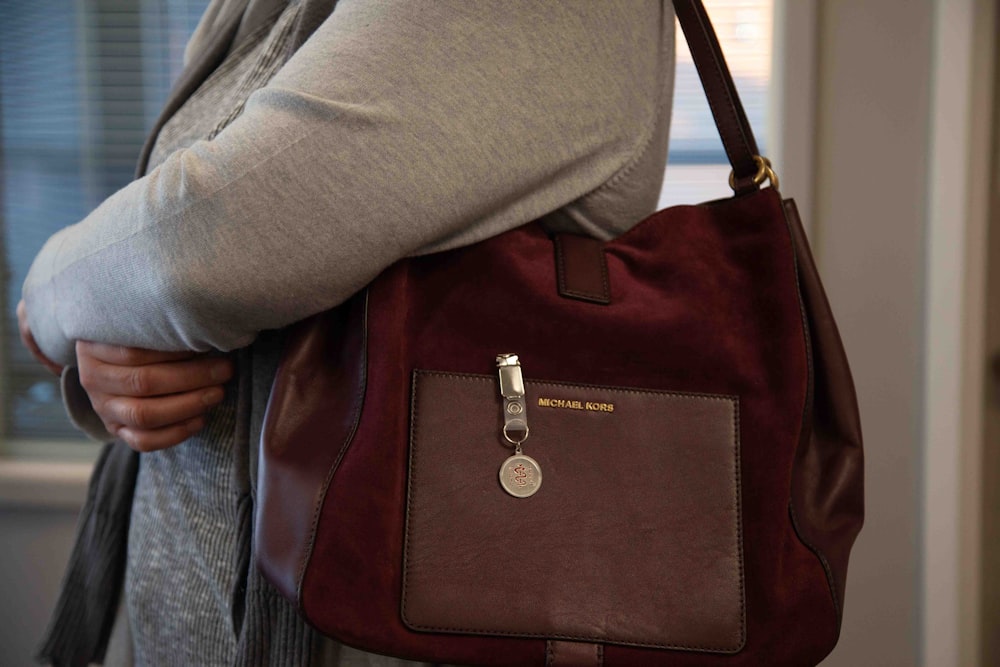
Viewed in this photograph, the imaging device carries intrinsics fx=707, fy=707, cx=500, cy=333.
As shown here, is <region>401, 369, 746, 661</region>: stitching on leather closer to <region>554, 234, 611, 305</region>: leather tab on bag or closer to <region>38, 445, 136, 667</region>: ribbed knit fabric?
<region>554, 234, 611, 305</region>: leather tab on bag

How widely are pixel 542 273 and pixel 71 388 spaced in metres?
0.46

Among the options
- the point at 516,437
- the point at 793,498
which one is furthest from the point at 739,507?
the point at 516,437

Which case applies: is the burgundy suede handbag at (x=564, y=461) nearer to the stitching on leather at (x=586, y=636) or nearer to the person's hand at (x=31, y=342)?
the stitching on leather at (x=586, y=636)

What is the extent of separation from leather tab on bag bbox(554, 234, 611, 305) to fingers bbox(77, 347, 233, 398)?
275 millimetres

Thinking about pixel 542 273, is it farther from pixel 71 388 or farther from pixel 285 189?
pixel 71 388

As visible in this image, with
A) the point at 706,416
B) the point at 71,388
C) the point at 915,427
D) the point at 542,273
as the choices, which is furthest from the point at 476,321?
the point at 915,427

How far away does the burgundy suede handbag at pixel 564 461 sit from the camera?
0.46 m

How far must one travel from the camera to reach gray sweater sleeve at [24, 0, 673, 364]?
414 millimetres

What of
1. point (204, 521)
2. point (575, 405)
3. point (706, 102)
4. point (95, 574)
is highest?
point (706, 102)

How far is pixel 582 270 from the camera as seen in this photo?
1.66 feet

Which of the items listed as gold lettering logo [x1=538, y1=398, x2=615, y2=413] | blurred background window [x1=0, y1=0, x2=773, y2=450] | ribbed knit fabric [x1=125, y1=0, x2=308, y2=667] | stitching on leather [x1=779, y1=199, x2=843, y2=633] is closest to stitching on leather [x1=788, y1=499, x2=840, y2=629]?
stitching on leather [x1=779, y1=199, x2=843, y2=633]

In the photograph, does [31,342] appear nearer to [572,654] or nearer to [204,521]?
[204,521]

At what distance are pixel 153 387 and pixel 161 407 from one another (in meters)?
0.02

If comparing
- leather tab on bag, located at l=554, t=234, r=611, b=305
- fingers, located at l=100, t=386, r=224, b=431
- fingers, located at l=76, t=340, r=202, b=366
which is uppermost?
leather tab on bag, located at l=554, t=234, r=611, b=305
